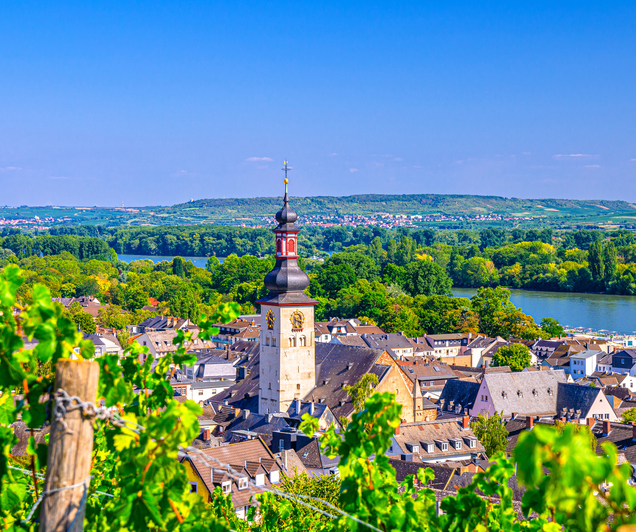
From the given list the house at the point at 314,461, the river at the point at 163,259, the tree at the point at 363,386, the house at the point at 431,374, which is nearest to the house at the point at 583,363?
the house at the point at 431,374

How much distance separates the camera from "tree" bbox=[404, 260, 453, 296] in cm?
9275

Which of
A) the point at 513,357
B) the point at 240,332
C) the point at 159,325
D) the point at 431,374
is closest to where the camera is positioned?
the point at 431,374

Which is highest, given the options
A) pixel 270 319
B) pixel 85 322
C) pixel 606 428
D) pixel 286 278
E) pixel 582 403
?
pixel 286 278

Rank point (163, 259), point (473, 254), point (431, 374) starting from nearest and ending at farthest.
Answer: point (431, 374), point (473, 254), point (163, 259)

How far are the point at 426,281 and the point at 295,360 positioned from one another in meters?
62.5

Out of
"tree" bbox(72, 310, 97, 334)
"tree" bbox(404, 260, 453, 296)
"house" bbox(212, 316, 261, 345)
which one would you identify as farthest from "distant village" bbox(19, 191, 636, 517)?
"tree" bbox(404, 260, 453, 296)

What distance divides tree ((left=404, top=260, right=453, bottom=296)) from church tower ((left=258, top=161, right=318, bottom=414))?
203ft

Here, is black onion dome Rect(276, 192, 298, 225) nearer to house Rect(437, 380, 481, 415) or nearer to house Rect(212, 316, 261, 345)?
house Rect(437, 380, 481, 415)

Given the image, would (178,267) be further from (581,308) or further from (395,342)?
→ (395,342)

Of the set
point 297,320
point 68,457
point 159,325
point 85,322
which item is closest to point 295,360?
point 297,320

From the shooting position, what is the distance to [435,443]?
95.3ft

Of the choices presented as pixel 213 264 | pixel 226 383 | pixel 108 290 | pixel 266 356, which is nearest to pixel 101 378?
pixel 266 356

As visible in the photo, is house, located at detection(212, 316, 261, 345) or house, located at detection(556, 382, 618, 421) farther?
house, located at detection(212, 316, 261, 345)

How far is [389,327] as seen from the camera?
74.4 meters
